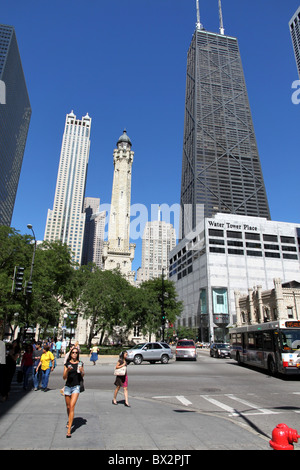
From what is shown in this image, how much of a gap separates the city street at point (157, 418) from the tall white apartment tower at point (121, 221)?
180 feet

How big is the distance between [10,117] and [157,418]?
153 meters

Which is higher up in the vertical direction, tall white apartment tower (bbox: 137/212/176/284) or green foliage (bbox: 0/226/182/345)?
tall white apartment tower (bbox: 137/212/176/284)

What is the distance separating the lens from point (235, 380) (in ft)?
50.4

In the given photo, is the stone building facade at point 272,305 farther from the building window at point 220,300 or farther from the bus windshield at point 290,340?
the bus windshield at point 290,340

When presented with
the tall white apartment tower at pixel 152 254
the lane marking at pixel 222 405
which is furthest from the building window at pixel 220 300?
the tall white apartment tower at pixel 152 254

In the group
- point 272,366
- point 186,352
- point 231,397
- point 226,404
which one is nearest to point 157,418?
point 226,404

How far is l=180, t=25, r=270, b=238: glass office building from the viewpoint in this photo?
142m

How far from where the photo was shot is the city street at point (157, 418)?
17.5 feet

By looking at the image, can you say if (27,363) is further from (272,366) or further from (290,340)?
(272,366)

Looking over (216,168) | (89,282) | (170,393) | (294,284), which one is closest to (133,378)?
(170,393)

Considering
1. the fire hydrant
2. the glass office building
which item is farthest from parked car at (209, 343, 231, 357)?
the glass office building

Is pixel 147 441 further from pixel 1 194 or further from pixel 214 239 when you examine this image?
pixel 1 194

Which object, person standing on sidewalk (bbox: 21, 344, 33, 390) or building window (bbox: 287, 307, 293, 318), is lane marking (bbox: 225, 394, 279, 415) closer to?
person standing on sidewalk (bbox: 21, 344, 33, 390)

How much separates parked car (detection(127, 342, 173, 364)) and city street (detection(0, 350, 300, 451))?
1142 cm
